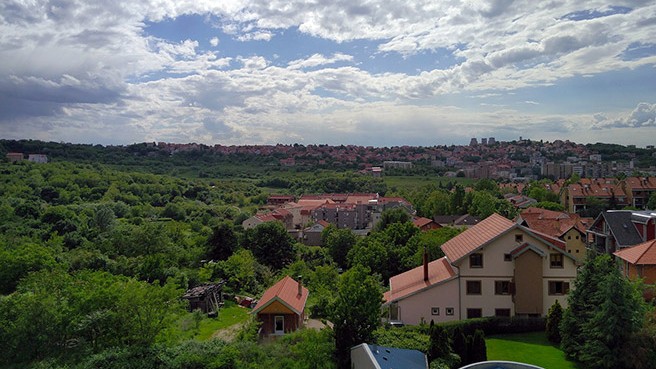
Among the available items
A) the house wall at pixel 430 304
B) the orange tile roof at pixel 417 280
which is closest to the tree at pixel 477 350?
the house wall at pixel 430 304

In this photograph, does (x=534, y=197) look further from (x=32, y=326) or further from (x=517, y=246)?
(x=32, y=326)

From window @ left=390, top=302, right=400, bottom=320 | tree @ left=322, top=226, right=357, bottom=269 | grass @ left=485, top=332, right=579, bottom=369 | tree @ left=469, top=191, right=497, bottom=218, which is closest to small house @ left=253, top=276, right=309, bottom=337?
window @ left=390, top=302, right=400, bottom=320

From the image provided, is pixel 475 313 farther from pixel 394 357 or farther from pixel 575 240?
pixel 575 240

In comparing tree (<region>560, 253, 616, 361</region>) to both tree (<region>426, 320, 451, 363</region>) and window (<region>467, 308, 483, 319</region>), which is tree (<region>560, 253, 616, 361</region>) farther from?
window (<region>467, 308, 483, 319</region>)

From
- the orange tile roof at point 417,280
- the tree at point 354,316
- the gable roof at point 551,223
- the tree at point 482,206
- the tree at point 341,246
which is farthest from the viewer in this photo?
the tree at point 482,206

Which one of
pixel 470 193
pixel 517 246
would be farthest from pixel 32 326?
pixel 470 193

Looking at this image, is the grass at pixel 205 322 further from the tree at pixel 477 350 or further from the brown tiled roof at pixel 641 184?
the brown tiled roof at pixel 641 184
